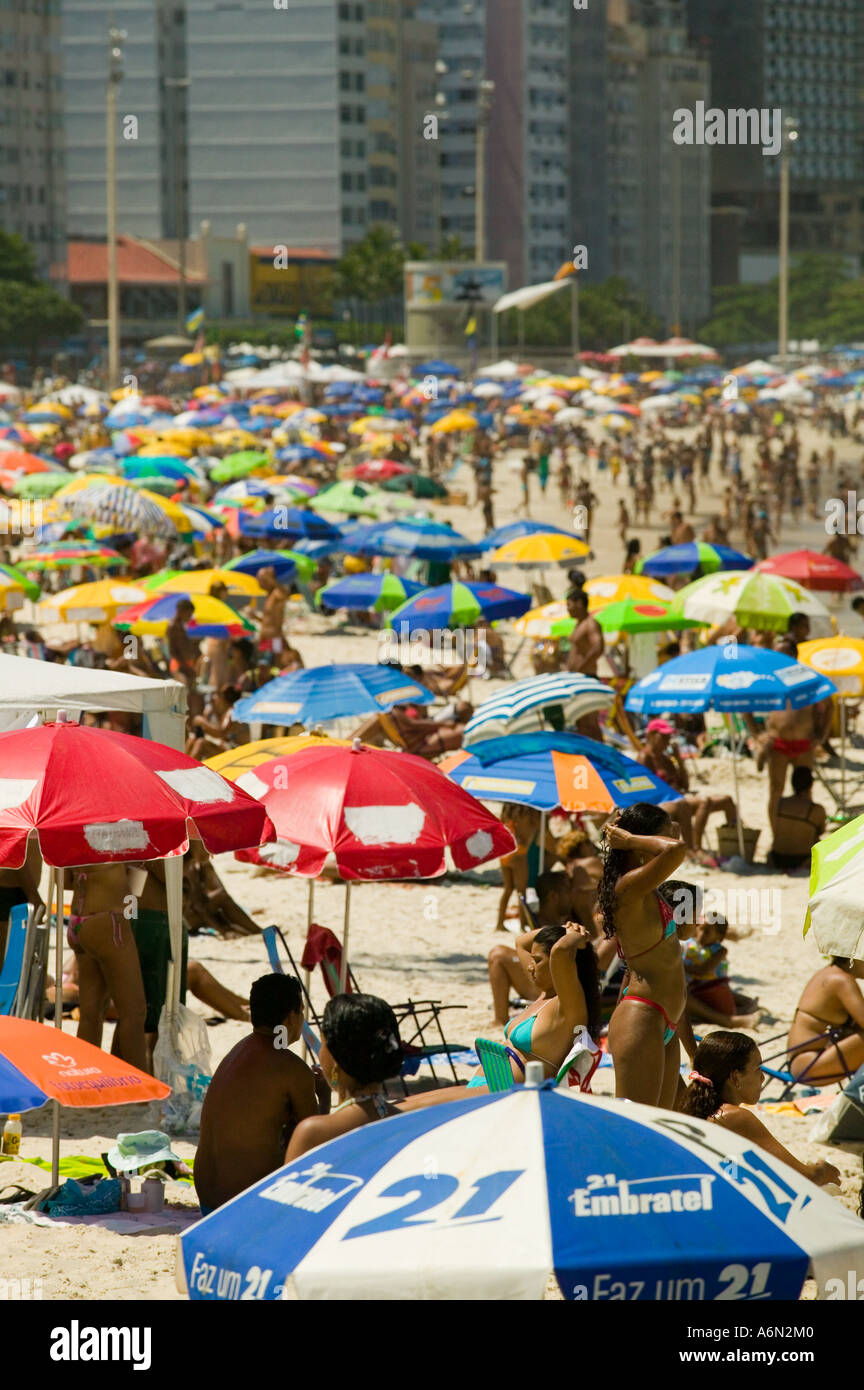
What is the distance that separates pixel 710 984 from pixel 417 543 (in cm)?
1172

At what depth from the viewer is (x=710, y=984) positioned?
8.80 metres

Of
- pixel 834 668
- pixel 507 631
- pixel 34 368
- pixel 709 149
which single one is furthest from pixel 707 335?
pixel 834 668

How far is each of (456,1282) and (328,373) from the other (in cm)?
5074

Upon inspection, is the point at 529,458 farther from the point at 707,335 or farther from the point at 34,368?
the point at 707,335

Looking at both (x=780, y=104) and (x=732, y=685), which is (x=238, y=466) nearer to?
(x=732, y=685)

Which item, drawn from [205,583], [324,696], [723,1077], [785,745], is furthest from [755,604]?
[723,1077]

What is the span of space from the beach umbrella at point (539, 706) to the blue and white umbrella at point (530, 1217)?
642cm

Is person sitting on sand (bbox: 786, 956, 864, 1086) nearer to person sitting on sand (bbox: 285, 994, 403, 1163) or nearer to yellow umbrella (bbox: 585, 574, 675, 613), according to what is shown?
person sitting on sand (bbox: 285, 994, 403, 1163)

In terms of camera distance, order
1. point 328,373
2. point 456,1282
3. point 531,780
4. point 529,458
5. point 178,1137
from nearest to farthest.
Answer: point 456,1282
point 178,1137
point 531,780
point 529,458
point 328,373

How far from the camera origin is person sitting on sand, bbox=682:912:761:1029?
28.6 feet

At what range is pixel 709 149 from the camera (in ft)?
434

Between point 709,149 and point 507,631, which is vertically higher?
point 709,149

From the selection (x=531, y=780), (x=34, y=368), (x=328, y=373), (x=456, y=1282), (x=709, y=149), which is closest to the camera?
(x=456, y=1282)
